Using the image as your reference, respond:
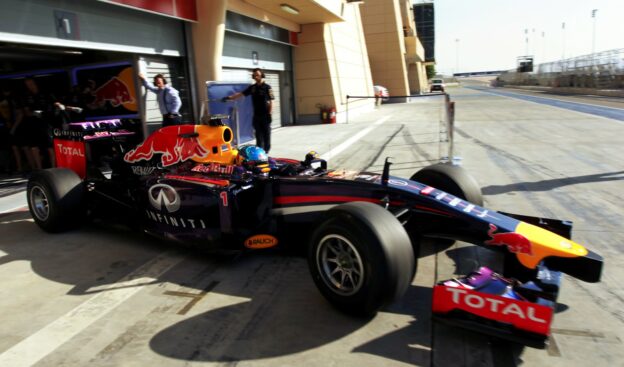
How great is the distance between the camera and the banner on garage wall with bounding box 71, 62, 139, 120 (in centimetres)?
963

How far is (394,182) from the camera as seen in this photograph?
3730 millimetres

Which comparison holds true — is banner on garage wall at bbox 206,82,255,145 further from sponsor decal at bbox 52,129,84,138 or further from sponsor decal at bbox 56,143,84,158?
sponsor decal at bbox 56,143,84,158

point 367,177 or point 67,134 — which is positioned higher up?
point 67,134

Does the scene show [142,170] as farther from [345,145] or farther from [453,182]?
[345,145]

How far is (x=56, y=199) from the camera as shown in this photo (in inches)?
189

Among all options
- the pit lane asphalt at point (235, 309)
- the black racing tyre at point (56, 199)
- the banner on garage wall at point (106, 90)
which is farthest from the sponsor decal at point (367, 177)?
the banner on garage wall at point (106, 90)

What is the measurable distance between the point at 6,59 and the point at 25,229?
8010mm

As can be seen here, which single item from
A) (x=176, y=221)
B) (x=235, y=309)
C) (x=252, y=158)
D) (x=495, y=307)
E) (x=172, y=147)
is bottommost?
(x=235, y=309)

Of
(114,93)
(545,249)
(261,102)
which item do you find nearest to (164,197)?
(545,249)

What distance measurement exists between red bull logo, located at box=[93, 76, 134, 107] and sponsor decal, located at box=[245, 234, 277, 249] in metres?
7.24

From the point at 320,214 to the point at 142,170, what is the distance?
233 cm

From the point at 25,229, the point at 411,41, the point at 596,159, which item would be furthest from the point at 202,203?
the point at 411,41

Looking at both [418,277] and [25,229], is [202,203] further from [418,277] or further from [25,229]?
[25,229]

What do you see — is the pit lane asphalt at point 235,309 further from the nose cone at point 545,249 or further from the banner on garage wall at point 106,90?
the banner on garage wall at point 106,90
